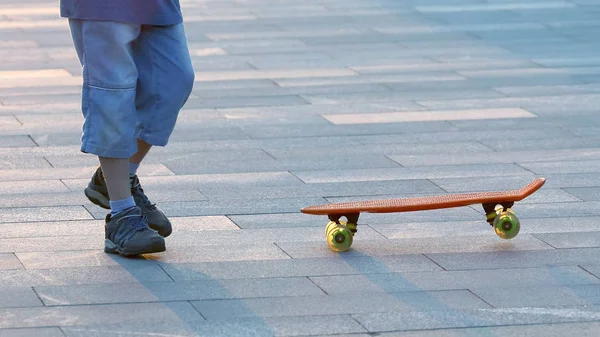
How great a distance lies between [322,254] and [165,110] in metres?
0.81

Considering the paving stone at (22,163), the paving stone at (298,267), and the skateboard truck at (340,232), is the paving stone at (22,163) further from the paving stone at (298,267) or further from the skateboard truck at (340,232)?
the skateboard truck at (340,232)

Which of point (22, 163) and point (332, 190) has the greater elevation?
point (332, 190)

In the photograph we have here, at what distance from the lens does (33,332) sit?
13.3 ft

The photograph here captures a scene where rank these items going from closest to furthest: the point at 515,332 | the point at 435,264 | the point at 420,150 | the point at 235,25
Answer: the point at 515,332
the point at 435,264
the point at 420,150
the point at 235,25

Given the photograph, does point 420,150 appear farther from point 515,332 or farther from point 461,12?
point 461,12

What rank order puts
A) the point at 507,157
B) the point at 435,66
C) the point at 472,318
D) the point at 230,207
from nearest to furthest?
the point at 472,318 → the point at 230,207 → the point at 507,157 → the point at 435,66

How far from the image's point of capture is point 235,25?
506 inches

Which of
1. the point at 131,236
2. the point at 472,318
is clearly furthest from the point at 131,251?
the point at 472,318

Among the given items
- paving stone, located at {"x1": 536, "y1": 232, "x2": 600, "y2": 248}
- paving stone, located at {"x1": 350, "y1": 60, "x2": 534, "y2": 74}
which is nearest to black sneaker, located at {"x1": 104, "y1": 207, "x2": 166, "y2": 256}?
paving stone, located at {"x1": 536, "y1": 232, "x2": 600, "y2": 248}

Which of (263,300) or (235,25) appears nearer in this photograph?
(263,300)

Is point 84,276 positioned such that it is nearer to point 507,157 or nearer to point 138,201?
point 138,201

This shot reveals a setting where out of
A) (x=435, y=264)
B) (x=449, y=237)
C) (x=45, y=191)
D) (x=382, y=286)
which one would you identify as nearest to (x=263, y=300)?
(x=382, y=286)

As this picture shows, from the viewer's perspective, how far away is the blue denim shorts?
482cm

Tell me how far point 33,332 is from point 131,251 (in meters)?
0.89
